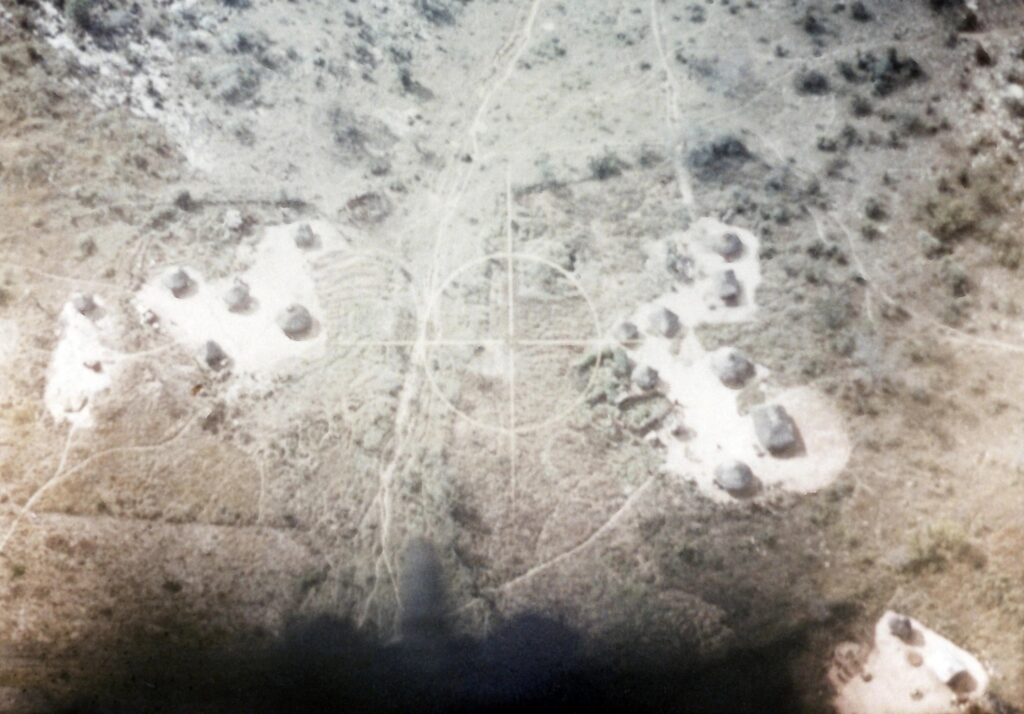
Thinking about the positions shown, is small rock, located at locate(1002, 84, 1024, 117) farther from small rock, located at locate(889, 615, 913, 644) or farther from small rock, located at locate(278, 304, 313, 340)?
small rock, located at locate(278, 304, 313, 340)

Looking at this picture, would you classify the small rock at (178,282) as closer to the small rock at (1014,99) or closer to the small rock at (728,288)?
the small rock at (728,288)

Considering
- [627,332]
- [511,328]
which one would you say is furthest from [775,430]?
[511,328]

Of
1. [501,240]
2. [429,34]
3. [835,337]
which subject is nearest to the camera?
[835,337]

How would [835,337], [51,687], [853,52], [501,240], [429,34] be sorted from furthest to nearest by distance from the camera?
[429,34] < [853,52] < [501,240] < [835,337] < [51,687]

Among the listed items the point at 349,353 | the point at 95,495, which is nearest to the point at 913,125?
the point at 349,353

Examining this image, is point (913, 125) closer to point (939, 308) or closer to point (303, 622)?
point (939, 308)

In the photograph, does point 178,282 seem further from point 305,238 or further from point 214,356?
point 305,238

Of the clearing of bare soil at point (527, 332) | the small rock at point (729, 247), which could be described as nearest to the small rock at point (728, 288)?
the clearing of bare soil at point (527, 332)
